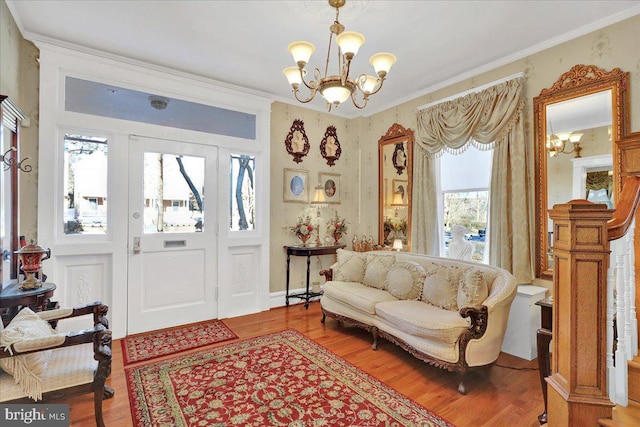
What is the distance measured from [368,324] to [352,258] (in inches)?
37.1

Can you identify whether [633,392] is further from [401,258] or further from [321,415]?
[401,258]

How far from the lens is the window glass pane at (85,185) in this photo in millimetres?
3215

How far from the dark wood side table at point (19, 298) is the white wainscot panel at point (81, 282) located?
759mm

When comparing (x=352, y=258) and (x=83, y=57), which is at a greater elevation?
(x=83, y=57)

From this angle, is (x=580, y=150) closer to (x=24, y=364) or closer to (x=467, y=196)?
(x=467, y=196)

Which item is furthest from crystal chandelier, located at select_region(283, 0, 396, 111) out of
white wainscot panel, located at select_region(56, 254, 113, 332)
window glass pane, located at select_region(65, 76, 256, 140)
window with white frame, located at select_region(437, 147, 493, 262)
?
→ white wainscot panel, located at select_region(56, 254, 113, 332)

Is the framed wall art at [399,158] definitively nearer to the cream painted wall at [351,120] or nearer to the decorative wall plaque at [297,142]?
the cream painted wall at [351,120]

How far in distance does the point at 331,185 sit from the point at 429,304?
2594 mm

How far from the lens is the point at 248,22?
2723mm

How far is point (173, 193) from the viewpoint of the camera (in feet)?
12.4

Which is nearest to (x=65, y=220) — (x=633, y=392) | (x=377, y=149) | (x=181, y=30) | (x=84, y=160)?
(x=84, y=160)

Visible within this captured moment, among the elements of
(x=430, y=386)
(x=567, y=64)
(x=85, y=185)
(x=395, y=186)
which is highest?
(x=567, y=64)

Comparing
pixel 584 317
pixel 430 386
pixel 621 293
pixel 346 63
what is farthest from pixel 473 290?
pixel 346 63

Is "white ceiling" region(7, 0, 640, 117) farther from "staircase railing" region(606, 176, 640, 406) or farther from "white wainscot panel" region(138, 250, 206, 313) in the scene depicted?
"white wainscot panel" region(138, 250, 206, 313)
